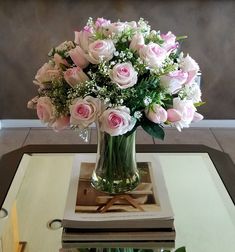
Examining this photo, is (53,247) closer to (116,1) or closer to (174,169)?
(174,169)

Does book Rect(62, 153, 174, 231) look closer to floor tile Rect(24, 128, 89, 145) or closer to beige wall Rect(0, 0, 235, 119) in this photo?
floor tile Rect(24, 128, 89, 145)

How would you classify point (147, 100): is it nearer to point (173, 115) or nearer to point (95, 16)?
point (173, 115)

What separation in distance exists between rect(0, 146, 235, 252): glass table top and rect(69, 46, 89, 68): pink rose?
0.43 metres

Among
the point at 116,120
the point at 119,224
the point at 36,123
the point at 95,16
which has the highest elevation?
the point at 95,16

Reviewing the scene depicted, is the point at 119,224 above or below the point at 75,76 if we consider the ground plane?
below

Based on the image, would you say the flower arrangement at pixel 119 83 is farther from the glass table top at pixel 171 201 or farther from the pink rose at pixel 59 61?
the glass table top at pixel 171 201

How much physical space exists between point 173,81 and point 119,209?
0.36 meters

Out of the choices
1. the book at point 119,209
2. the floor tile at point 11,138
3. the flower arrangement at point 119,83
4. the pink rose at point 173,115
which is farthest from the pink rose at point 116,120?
the floor tile at point 11,138

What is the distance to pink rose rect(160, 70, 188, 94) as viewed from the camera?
96 cm

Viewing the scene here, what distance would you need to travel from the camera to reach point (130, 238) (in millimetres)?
1011

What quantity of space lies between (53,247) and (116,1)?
6.10ft

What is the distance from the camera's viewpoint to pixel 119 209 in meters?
1.05

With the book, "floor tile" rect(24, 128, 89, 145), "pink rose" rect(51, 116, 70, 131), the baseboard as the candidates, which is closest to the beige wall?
the baseboard

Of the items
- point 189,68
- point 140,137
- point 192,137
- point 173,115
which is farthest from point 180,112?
point 192,137
